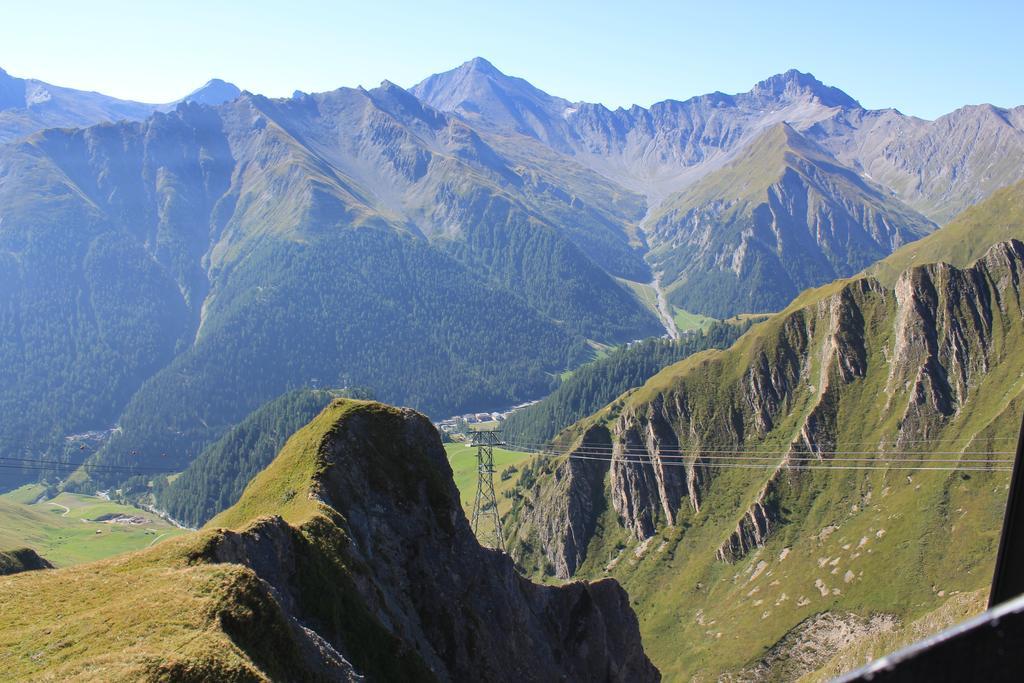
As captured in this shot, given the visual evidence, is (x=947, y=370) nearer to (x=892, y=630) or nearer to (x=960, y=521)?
(x=960, y=521)

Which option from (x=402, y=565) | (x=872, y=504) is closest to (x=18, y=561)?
(x=402, y=565)

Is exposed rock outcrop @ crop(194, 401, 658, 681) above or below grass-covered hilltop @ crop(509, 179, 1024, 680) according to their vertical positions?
above

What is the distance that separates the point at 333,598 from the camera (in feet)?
160

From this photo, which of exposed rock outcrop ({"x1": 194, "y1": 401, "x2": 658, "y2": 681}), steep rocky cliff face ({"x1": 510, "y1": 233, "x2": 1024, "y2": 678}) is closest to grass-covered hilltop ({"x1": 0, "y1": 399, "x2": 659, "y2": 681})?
exposed rock outcrop ({"x1": 194, "y1": 401, "x2": 658, "y2": 681})

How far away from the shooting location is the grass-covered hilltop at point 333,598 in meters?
31.6

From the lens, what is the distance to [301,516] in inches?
2194

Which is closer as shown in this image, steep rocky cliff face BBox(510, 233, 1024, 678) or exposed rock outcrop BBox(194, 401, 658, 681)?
exposed rock outcrop BBox(194, 401, 658, 681)

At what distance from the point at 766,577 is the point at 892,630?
124ft

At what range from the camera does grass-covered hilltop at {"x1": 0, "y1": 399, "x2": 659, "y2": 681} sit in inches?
1245

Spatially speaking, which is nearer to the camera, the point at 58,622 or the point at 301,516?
the point at 58,622

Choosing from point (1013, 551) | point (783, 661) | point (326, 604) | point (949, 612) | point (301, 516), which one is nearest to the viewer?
point (1013, 551)

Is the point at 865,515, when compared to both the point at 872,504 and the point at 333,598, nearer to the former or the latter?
the point at 872,504

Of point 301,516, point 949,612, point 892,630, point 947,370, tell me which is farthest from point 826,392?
point 301,516

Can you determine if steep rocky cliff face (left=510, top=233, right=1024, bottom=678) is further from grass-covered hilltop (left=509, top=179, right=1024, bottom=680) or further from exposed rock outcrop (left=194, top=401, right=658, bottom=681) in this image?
exposed rock outcrop (left=194, top=401, right=658, bottom=681)
